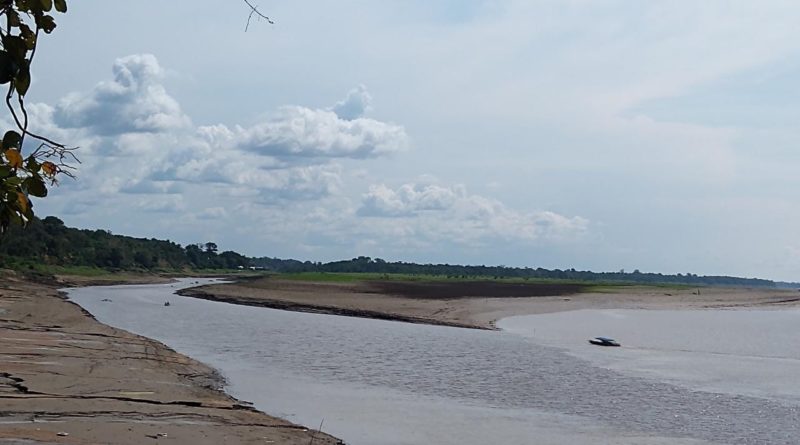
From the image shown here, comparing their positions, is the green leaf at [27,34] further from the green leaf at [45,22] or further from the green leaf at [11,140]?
the green leaf at [11,140]

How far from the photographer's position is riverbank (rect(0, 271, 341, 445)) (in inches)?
517

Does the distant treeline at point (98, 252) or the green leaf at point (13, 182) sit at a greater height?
the distant treeline at point (98, 252)

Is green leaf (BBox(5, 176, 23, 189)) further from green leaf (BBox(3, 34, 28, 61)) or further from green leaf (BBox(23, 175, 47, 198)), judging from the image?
green leaf (BBox(3, 34, 28, 61))

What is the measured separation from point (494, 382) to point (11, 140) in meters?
22.0

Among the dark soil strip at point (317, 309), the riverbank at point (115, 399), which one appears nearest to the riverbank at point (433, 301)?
the dark soil strip at point (317, 309)

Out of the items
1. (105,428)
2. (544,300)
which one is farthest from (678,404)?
A: (544,300)

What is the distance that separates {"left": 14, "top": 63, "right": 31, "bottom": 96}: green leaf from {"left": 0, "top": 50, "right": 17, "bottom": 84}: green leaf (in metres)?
0.03

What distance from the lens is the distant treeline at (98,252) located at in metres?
89.7

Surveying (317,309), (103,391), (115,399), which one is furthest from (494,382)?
(317,309)

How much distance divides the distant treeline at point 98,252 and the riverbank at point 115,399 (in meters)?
39.9

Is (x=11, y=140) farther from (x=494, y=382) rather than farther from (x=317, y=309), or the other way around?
(x=317, y=309)

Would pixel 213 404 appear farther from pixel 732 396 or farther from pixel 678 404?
pixel 732 396

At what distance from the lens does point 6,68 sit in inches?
119

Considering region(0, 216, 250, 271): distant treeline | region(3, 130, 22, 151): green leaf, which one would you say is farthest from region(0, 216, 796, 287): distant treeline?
region(3, 130, 22, 151): green leaf
